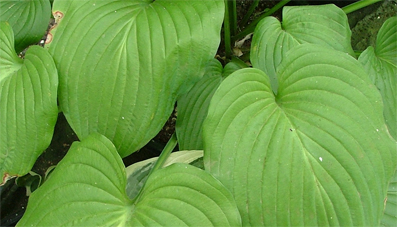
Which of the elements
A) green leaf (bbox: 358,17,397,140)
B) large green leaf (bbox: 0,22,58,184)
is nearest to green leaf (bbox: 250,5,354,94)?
green leaf (bbox: 358,17,397,140)

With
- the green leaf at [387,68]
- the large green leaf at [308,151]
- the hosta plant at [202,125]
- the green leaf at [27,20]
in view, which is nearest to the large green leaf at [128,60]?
the hosta plant at [202,125]

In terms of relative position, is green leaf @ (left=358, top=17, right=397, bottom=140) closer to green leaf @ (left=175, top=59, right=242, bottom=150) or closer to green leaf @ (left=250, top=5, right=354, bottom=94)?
green leaf @ (left=250, top=5, right=354, bottom=94)

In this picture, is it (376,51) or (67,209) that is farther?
(376,51)

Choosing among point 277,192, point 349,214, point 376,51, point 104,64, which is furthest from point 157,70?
point 376,51

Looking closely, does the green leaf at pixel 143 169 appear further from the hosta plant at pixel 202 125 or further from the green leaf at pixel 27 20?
the green leaf at pixel 27 20

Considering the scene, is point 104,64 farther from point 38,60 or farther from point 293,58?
point 293,58

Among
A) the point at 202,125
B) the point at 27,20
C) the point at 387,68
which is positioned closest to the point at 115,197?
the point at 202,125

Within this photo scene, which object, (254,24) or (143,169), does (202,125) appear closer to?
(143,169)
